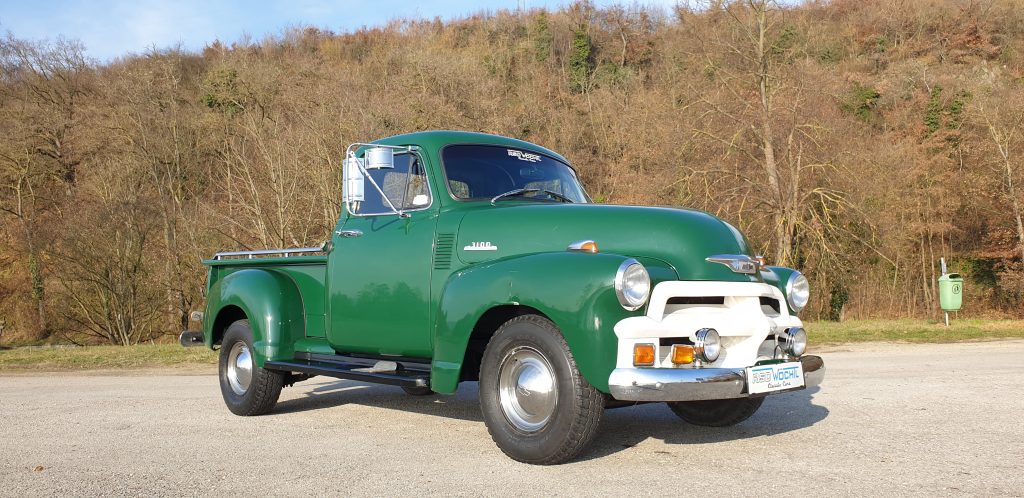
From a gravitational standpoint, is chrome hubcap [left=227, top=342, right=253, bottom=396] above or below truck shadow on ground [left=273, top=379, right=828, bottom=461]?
above

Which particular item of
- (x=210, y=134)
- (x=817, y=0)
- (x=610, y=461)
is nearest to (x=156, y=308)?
(x=210, y=134)

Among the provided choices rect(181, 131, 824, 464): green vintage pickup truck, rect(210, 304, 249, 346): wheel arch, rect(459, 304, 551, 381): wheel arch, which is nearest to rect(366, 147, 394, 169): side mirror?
rect(181, 131, 824, 464): green vintage pickup truck

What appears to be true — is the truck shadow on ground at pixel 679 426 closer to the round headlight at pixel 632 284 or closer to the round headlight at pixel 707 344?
the round headlight at pixel 707 344

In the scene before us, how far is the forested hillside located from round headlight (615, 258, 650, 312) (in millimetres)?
19694

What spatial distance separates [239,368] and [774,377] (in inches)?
198

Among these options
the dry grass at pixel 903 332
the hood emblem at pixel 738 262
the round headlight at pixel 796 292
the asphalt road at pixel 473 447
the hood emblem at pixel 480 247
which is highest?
the hood emblem at pixel 480 247

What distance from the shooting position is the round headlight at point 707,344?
4.98m

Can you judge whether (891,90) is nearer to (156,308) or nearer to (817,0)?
(817,0)

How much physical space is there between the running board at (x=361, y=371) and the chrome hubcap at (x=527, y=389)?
0.80 m

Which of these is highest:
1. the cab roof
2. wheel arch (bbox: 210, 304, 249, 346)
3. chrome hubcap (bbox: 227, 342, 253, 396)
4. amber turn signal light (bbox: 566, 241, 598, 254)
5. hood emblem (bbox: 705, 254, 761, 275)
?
the cab roof

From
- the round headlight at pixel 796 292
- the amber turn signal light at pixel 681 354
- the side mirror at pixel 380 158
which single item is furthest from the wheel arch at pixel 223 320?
the round headlight at pixel 796 292

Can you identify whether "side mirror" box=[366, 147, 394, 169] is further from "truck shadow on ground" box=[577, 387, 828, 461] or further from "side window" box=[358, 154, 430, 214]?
"truck shadow on ground" box=[577, 387, 828, 461]

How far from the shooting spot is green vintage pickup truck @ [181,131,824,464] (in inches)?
194

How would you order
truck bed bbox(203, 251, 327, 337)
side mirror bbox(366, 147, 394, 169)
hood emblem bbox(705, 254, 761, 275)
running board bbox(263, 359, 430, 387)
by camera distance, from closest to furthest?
hood emblem bbox(705, 254, 761, 275) < running board bbox(263, 359, 430, 387) < side mirror bbox(366, 147, 394, 169) < truck bed bbox(203, 251, 327, 337)
